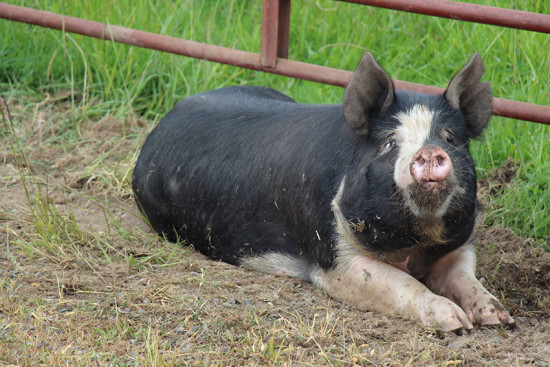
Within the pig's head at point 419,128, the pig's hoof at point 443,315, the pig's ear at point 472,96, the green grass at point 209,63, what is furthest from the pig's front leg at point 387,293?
the green grass at point 209,63

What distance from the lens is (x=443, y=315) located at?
11.3 feet

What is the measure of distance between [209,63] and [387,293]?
3009 mm

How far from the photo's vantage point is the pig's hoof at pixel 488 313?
3.51m

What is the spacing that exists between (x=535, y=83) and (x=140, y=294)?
2.88 m

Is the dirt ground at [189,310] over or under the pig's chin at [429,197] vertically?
under

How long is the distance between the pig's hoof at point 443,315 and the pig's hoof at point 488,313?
0.29 feet

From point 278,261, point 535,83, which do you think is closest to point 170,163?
point 278,261

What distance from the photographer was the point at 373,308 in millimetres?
3691

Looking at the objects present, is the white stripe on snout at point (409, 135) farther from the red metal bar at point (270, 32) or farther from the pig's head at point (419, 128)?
the red metal bar at point (270, 32)

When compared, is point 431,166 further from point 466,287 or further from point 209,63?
point 209,63

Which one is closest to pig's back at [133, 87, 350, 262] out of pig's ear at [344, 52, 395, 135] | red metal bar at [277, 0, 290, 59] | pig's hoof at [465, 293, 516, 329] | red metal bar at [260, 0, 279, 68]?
pig's ear at [344, 52, 395, 135]

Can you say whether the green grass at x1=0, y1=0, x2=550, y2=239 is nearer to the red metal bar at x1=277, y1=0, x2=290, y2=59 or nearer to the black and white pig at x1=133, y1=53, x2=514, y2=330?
the red metal bar at x1=277, y1=0, x2=290, y2=59

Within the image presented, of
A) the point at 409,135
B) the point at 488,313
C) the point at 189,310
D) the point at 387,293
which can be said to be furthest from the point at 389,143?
the point at 189,310

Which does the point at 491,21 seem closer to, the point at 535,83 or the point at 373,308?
the point at 535,83
